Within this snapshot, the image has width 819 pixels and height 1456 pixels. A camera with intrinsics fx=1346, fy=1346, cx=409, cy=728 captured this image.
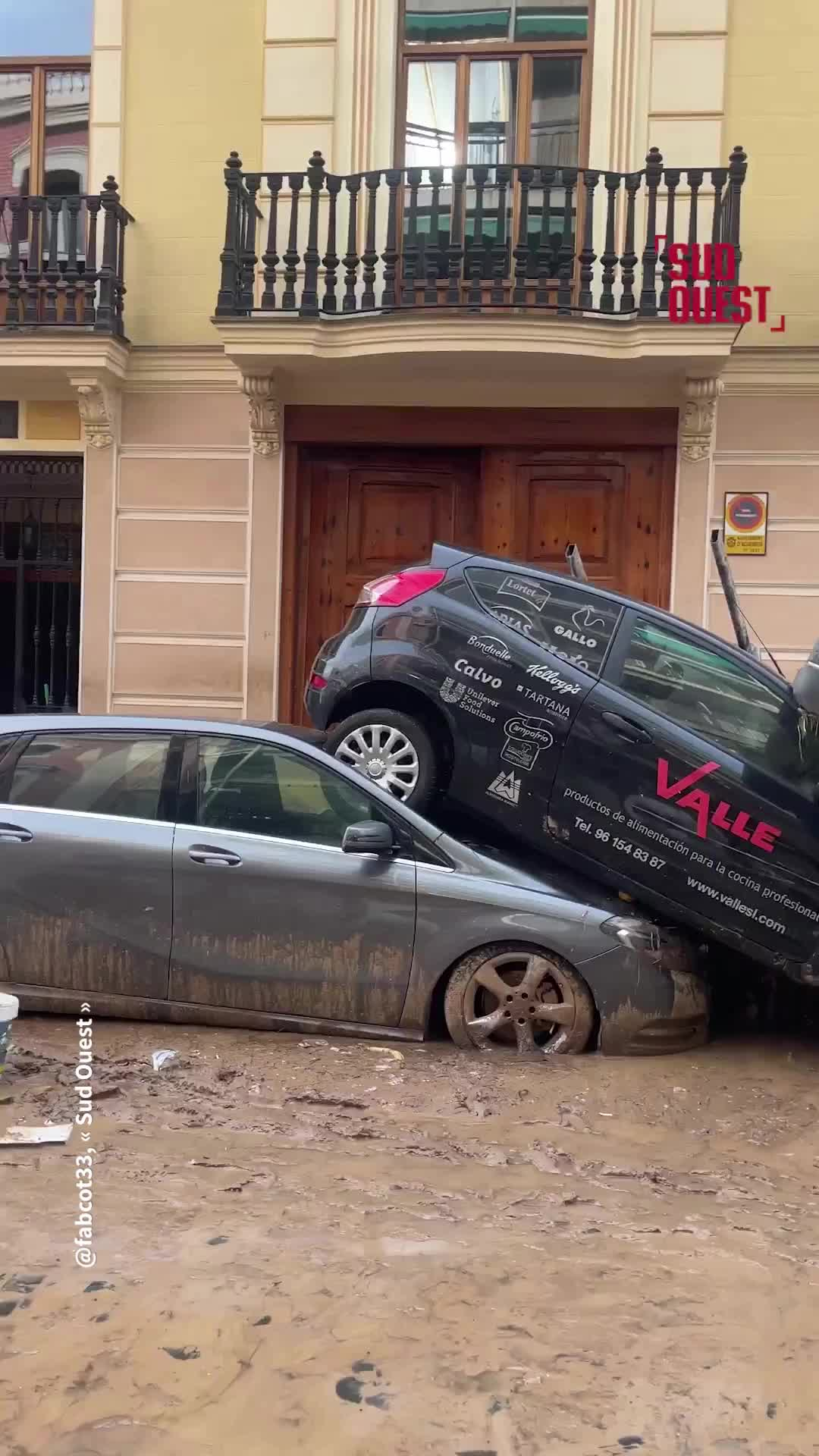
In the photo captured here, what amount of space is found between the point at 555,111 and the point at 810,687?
701 cm

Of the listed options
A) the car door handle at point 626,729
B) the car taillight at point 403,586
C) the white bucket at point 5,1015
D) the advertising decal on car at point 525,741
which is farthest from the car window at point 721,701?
the white bucket at point 5,1015

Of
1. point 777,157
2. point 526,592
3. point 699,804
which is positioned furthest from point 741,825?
point 777,157

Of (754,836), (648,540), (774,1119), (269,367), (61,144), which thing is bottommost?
(774,1119)

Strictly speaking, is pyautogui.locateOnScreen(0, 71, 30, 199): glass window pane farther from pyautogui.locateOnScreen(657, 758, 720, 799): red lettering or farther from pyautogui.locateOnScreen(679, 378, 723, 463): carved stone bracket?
pyautogui.locateOnScreen(657, 758, 720, 799): red lettering

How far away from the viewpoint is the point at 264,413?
10656 mm

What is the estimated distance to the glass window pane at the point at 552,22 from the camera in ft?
35.1

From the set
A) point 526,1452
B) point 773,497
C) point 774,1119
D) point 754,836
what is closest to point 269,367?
point 773,497

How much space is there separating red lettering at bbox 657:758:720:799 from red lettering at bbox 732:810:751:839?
22 centimetres

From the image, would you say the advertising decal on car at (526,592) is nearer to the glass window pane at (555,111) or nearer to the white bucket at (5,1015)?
the white bucket at (5,1015)

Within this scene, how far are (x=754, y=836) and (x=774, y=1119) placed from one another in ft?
4.09

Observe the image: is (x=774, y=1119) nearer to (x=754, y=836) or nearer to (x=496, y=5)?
(x=754, y=836)

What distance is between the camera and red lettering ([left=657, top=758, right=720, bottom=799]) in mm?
5629

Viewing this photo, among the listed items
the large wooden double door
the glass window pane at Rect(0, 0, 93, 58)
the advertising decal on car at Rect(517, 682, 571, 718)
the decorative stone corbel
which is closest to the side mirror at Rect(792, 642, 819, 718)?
the advertising decal on car at Rect(517, 682, 571, 718)

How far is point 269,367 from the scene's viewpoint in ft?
33.9
